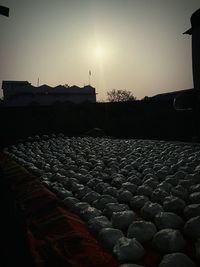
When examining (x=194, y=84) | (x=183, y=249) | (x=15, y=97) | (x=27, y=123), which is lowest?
(x=183, y=249)

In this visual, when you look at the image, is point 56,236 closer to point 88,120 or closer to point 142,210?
point 142,210

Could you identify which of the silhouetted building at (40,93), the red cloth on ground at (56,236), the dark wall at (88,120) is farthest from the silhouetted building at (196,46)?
the silhouetted building at (40,93)

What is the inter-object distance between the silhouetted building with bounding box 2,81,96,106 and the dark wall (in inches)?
1002

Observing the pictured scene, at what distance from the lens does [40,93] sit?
3744 centimetres

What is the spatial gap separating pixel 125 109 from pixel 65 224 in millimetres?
8007

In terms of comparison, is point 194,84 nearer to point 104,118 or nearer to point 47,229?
point 104,118

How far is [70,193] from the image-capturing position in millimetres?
2932

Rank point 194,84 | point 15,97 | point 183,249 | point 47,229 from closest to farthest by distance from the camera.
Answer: point 183,249 → point 47,229 → point 194,84 → point 15,97

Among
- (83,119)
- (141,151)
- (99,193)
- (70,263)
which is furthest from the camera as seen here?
(83,119)

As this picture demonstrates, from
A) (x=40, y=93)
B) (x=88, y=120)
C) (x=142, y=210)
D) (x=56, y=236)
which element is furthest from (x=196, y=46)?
(x=40, y=93)

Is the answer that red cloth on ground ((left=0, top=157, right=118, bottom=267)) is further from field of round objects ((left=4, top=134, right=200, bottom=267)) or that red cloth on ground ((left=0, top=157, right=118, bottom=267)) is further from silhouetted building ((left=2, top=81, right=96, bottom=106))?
silhouetted building ((left=2, top=81, right=96, bottom=106))

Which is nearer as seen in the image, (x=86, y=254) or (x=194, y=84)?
(x=86, y=254)

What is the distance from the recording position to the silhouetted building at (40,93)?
36000mm

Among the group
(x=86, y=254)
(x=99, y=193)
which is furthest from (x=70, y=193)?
(x=86, y=254)
